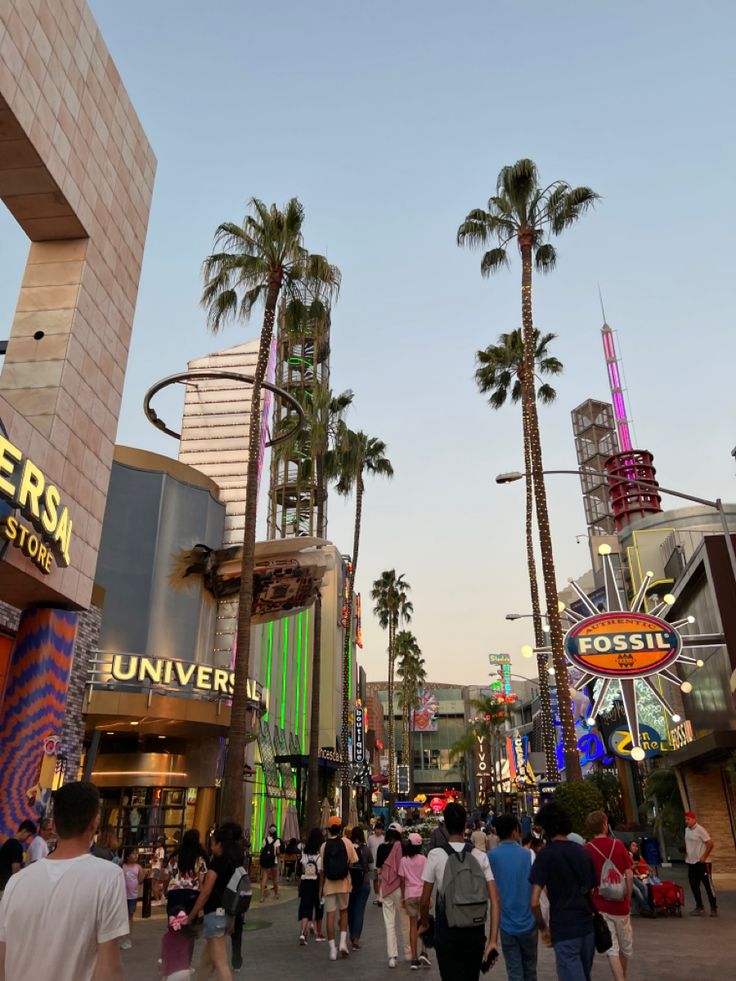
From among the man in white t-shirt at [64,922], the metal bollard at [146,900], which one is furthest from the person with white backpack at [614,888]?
the metal bollard at [146,900]

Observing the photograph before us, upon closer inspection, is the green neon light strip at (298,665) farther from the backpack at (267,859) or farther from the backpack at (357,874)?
the backpack at (357,874)

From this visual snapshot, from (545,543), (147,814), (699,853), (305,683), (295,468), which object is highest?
(295,468)

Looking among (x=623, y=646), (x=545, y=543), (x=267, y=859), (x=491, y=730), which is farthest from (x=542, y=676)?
(x=491, y=730)

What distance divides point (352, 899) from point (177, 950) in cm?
608

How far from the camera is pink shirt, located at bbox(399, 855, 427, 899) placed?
34.9ft

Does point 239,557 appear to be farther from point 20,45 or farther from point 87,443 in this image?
point 20,45

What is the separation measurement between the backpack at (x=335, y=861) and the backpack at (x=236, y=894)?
3.99 m

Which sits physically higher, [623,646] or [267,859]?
[623,646]

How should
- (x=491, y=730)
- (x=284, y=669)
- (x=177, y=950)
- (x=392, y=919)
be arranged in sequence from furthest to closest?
(x=491, y=730)
(x=284, y=669)
(x=392, y=919)
(x=177, y=950)

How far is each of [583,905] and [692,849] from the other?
9.32 metres

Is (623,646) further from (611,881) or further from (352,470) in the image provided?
(352,470)

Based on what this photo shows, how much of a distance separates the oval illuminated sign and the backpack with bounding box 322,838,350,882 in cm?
951

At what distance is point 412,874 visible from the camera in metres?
10.8

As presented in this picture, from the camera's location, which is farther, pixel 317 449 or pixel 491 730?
pixel 491 730
